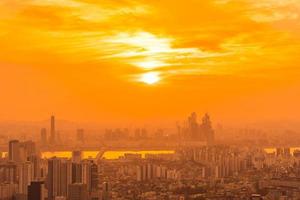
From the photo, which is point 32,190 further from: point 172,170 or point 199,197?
point 172,170

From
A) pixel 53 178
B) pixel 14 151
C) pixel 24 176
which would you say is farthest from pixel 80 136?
pixel 53 178

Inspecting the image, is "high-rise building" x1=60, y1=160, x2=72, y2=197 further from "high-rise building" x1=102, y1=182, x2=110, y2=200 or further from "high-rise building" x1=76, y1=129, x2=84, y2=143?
"high-rise building" x1=76, y1=129, x2=84, y2=143

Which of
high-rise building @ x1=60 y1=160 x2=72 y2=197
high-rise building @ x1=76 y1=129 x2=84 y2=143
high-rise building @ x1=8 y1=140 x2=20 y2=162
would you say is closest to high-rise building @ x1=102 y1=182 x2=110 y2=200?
high-rise building @ x1=60 y1=160 x2=72 y2=197

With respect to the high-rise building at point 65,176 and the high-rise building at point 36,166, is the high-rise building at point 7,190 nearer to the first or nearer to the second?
the high-rise building at point 36,166

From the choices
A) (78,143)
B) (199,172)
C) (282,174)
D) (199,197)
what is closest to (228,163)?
(199,172)

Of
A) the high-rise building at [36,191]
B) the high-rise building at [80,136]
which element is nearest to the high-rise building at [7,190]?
the high-rise building at [36,191]

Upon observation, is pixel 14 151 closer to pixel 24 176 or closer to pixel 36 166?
pixel 36 166
